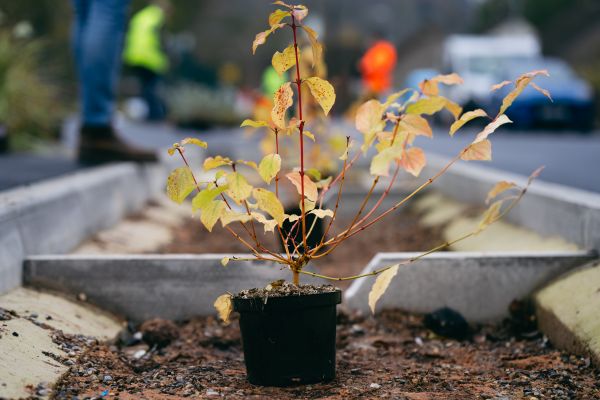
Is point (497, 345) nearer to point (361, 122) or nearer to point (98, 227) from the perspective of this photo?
point (361, 122)

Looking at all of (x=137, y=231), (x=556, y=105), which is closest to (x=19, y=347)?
(x=137, y=231)

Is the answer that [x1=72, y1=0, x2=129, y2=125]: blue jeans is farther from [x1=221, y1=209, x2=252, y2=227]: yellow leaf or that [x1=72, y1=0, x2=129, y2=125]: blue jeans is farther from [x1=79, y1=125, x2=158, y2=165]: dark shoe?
[x1=221, y1=209, x2=252, y2=227]: yellow leaf

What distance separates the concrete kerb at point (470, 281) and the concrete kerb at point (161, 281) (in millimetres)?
516

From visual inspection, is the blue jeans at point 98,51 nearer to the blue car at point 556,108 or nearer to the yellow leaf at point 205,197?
the yellow leaf at point 205,197

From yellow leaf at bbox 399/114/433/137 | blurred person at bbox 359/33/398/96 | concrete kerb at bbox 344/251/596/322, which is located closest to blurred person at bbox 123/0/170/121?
blurred person at bbox 359/33/398/96

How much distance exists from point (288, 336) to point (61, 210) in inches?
73.5

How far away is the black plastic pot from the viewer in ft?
9.34

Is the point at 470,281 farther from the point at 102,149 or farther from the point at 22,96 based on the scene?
the point at 22,96

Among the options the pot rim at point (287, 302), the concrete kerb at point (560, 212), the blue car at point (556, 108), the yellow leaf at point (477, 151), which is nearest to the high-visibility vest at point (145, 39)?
the blue car at point (556, 108)

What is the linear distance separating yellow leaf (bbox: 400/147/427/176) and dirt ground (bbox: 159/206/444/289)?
77.4 inches

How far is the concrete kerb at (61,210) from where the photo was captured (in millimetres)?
3623

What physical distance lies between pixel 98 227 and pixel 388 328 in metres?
1.92

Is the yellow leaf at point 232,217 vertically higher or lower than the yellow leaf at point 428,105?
lower

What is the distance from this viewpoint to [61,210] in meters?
4.33
